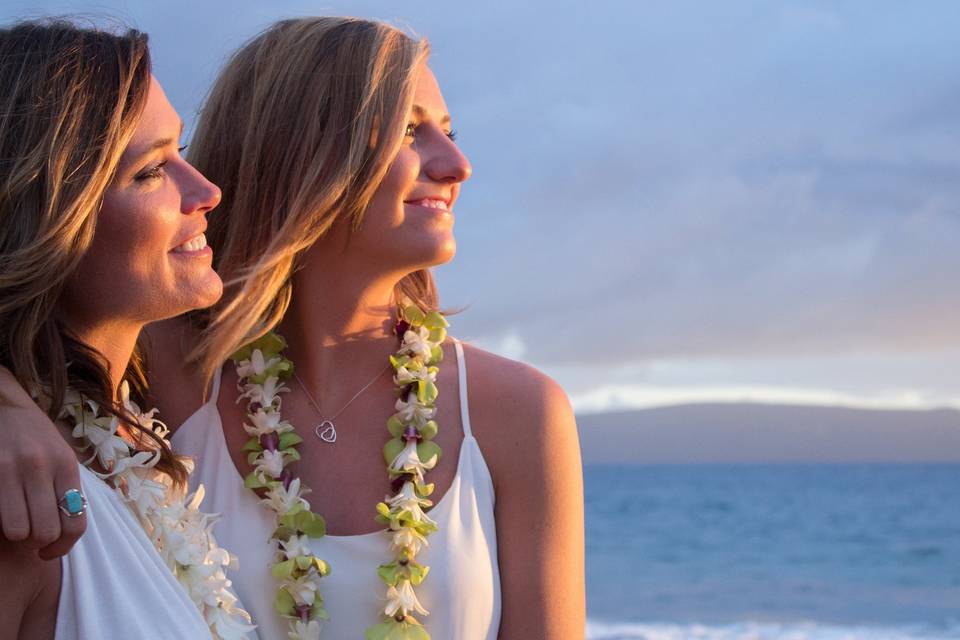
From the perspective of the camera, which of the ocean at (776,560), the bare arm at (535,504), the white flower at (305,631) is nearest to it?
the white flower at (305,631)

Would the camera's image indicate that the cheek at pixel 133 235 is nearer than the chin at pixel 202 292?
Yes

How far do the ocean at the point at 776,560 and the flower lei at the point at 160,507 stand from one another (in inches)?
496

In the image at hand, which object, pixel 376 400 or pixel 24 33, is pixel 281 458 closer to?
pixel 376 400

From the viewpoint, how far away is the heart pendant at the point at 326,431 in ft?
10.8

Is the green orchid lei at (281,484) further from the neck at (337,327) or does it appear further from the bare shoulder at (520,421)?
the bare shoulder at (520,421)

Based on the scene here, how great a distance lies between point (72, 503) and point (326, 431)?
1277 mm

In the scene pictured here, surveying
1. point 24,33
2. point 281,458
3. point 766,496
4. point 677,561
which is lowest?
point 766,496

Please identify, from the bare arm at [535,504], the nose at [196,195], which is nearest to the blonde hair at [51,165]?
the nose at [196,195]

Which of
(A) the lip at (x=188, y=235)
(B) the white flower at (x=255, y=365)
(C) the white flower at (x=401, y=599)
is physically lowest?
(C) the white flower at (x=401, y=599)

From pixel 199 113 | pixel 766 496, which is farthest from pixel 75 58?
pixel 766 496

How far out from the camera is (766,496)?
143ft

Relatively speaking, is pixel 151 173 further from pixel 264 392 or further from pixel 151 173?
pixel 264 392

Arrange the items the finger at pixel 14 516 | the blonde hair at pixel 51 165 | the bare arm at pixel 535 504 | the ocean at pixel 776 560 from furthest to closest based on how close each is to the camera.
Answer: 1. the ocean at pixel 776 560
2. the bare arm at pixel 535 504
3. the blonde hair at pixel 51 165
4. the finger at pixel 14 516

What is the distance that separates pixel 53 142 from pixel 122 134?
0.50ft
